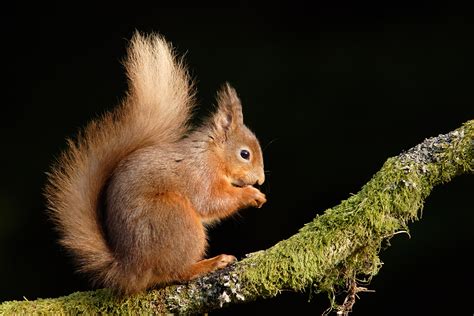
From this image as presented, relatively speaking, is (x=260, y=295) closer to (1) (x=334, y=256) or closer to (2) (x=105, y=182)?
(1) (x=334, y=256)

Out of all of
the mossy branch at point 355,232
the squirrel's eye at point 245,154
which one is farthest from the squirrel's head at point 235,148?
the mossy branch at point 355,232

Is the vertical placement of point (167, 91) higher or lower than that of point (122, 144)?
higher

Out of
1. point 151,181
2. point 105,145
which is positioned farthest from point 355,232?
point 105,145

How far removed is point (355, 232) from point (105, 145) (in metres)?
0.91

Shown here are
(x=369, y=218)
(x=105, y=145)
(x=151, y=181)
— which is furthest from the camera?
(x=105, y=145)

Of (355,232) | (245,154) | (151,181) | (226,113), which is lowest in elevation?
(355,232)

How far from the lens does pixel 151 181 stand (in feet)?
6.56

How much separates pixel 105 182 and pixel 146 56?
450 millimetres

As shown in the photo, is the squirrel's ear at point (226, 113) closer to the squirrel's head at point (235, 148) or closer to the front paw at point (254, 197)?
the squirrel's head at point (235, 148)

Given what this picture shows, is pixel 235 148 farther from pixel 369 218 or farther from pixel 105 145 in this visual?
pixel 369 218

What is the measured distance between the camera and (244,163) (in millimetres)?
2258

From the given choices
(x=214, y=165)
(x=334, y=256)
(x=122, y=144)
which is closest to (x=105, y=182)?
(x=122, y=144)

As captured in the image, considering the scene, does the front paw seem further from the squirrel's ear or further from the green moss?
the green moss

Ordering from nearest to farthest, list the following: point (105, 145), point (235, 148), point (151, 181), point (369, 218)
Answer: point (369, 218)
point (151, 181)
point (105, 145)
point (235, 148)
